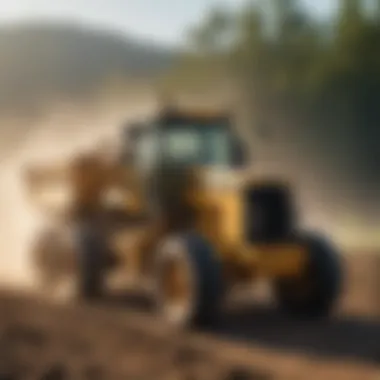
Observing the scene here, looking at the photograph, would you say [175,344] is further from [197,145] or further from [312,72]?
[312,72]

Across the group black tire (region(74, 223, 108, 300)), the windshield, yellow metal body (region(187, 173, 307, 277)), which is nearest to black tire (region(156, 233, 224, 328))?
yellow metal body (region(187, 173, 307, 277))

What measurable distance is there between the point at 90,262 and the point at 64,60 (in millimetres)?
17984

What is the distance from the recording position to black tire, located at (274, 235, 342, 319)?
10766 millimetres

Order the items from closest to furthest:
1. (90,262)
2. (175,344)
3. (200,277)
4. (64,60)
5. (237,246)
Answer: (175,344) < (200,277) < (237,246) < (90,262) < (64,60)

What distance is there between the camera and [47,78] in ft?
92.4

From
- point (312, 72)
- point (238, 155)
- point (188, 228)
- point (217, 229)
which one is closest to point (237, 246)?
point (217, 229)

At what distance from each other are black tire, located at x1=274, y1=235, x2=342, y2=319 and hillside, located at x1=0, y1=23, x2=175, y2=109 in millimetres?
14973

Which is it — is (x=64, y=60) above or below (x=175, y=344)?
above

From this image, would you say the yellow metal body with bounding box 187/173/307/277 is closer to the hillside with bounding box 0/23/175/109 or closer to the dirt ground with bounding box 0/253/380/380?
the dirt ground with bounding box 0/253/380/380

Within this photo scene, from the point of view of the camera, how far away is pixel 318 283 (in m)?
10.9

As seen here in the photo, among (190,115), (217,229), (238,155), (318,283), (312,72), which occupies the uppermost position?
(312,72)

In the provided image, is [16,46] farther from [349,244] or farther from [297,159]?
[349,244]

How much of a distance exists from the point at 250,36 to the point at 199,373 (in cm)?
2398

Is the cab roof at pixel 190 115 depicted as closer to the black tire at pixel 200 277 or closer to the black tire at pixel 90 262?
the black tire at pixel 200 277
